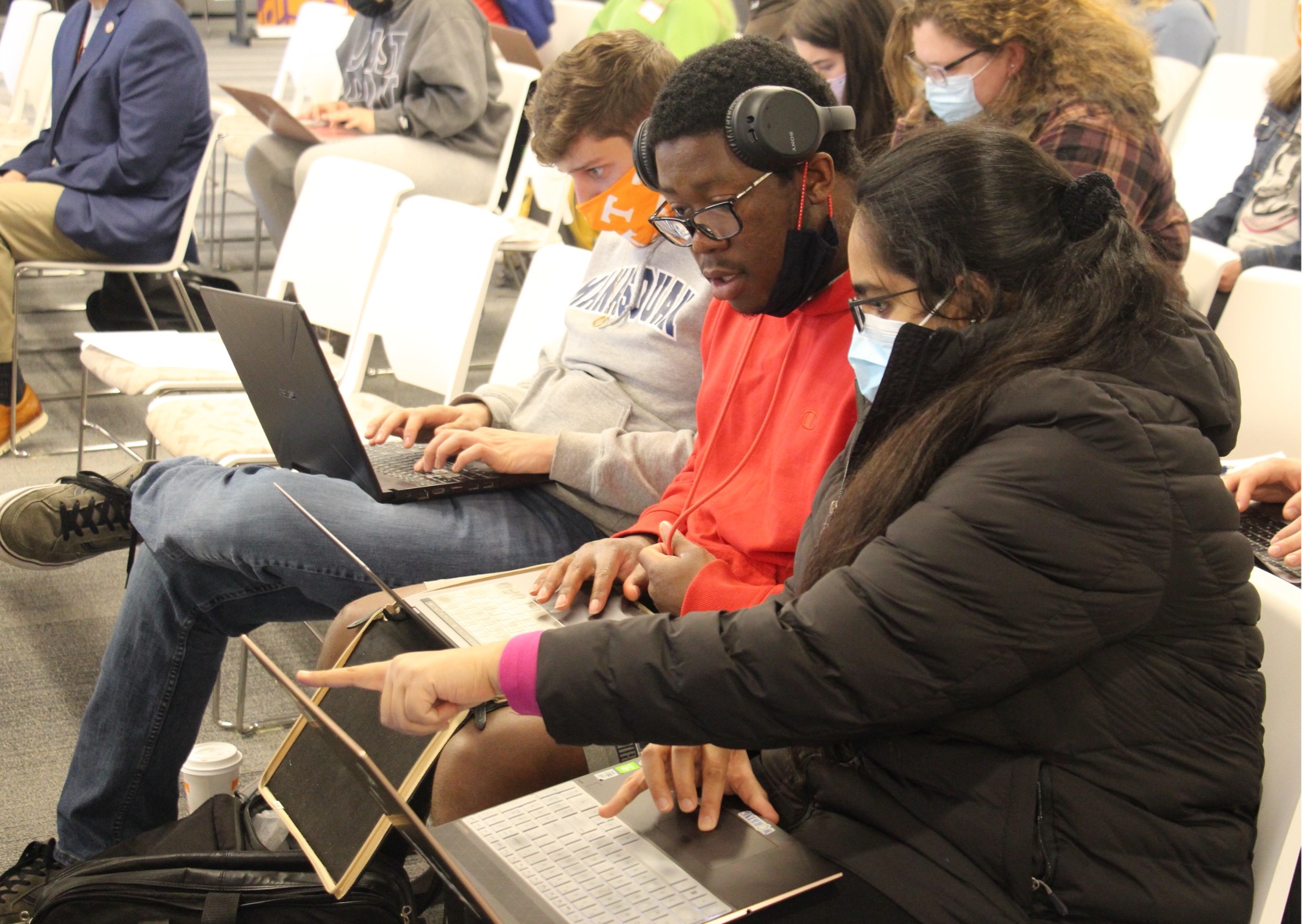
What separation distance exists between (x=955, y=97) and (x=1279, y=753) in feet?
4.69

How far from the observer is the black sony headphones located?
54.9 inches

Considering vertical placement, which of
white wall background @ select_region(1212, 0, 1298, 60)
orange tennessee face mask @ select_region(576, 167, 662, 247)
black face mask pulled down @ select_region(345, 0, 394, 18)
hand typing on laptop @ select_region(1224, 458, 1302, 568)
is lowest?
hand typing on laptop @ select_region(1224, 458, 1302, 568)

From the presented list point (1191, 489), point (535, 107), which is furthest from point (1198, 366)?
A: point (535, 107)

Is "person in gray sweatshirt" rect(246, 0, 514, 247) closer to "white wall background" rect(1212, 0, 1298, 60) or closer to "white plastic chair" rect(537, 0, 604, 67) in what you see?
"white plastic chair" rect(537, 0, 604, 67)

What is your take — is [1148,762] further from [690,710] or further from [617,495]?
[617,495]

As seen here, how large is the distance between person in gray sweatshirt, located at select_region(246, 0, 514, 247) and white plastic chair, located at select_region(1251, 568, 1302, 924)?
11.0 feet

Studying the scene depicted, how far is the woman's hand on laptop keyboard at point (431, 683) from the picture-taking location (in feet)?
3.46

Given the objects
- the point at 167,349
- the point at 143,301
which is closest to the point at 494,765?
the point at 167,349

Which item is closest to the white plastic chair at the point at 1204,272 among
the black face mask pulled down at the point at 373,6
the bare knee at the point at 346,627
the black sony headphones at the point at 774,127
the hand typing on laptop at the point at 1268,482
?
the hand typing on laptop at the point at 1268,482

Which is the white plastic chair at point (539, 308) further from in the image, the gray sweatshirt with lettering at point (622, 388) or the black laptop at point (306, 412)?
the black laptop at point (306, 412)

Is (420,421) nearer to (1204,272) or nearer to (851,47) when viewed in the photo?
(851,47)

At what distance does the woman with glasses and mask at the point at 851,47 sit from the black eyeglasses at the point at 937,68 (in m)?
0.20

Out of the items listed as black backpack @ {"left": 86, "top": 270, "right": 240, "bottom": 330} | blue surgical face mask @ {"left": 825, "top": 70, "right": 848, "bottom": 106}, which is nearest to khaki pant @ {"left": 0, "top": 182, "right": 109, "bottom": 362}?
black backpack @ {"left": 86, "top": 270, "right": 240, "bottom": 330}

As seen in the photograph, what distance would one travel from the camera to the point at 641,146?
5.17 feet
